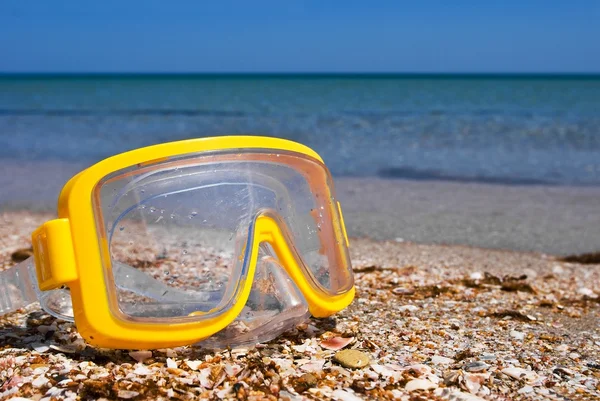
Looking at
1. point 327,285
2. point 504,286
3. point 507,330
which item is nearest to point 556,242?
point 504,286

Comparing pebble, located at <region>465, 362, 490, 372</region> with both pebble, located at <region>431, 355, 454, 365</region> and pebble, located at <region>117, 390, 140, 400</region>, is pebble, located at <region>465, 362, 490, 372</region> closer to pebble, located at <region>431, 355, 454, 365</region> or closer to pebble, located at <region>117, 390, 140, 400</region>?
pebble, located at <region>431, 355, 454, 365</region>

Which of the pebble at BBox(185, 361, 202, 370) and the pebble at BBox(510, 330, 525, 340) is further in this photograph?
the pebble at BBox(510, 330, 525, 340)

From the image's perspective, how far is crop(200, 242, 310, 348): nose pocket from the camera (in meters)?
2.45

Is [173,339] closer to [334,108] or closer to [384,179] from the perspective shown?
[384,179]

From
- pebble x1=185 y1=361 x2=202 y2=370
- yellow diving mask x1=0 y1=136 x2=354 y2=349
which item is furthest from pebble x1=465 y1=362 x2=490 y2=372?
pebble x1=185 y1=361 x2=202 y2=370

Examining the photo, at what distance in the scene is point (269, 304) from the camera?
2539 mm

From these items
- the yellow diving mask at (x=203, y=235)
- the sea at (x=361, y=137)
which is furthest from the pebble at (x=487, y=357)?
the sea at (x=361, y=137)

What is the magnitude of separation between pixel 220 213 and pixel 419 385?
99 cm

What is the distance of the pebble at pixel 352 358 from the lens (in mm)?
2225

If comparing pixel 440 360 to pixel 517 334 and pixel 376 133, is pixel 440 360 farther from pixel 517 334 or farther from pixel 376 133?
pixel 376 133

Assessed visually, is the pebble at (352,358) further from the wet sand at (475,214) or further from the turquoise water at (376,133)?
the turquoise water at (376,133)

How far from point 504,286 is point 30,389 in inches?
101

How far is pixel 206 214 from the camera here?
2.50 metres

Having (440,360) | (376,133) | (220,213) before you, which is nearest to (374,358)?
(440,360)
